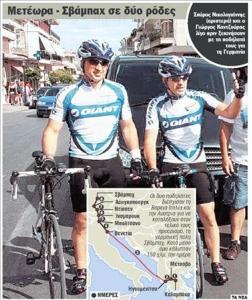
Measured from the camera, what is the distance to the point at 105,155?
16.3 feet

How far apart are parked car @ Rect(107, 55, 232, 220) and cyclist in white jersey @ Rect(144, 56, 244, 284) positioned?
0.09 metres

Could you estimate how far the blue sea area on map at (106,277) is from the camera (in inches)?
201

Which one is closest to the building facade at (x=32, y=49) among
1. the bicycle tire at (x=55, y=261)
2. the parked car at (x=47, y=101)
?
the parked car at (x=47, y=101)

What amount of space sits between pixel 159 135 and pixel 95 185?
64 centimetres

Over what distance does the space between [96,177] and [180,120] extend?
2.60ft

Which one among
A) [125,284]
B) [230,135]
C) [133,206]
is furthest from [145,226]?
[230,135]

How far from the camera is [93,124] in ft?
15.9

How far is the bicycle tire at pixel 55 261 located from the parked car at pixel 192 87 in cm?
77

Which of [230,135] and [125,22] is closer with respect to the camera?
[125,22]

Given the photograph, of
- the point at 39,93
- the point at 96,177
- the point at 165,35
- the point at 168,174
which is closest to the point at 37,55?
the point at 39,93

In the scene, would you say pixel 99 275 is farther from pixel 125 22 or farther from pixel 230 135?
pixel 125 22

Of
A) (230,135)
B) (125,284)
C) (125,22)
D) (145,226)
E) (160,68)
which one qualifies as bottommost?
(125,284)

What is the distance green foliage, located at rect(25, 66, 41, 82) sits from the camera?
6.74 metres

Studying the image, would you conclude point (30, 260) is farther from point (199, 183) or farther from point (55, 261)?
point (199, 183)
